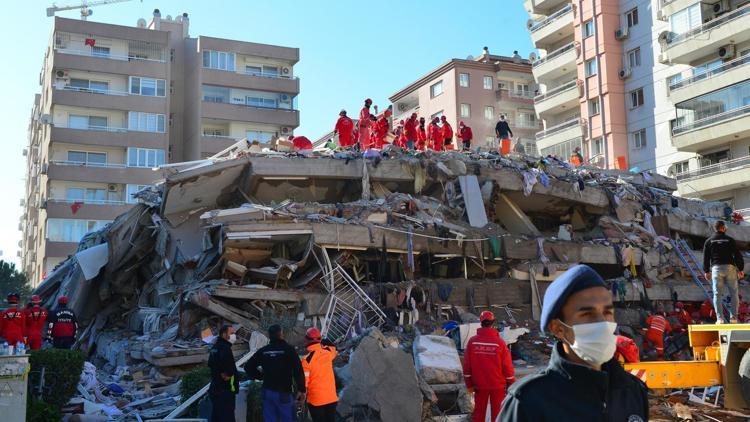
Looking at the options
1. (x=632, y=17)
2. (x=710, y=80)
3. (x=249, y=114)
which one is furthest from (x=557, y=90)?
(x=249, y=114)

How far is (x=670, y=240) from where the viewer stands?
76.9 ft

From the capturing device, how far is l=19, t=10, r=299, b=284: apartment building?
4500cm

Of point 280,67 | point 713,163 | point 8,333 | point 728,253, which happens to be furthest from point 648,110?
point 8,333

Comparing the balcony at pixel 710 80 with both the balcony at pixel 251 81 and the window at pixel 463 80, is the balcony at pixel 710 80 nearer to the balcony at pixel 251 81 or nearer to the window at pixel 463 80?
the window at pixel 463 80

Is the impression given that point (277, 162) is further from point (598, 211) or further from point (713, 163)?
point (713, 163)

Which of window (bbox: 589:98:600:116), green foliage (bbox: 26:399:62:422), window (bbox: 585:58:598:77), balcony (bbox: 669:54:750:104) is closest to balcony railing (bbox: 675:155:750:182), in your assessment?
balcony (bbox: 669:54:750:104)

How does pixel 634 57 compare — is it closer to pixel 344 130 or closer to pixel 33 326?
pixel 344 130

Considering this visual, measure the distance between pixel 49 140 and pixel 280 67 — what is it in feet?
51.0

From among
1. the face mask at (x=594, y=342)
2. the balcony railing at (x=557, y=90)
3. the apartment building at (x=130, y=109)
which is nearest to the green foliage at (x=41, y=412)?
the face mask at (x=594, y=342)

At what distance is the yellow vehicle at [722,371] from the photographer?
31.1 ft

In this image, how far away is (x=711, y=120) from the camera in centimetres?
3509

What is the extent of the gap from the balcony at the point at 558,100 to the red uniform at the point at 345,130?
24995mm

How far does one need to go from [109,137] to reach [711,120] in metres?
33.3

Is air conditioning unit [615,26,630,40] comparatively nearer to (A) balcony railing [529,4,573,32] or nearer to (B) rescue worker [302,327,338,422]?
(A) balcony railing [529,4,573,32]
